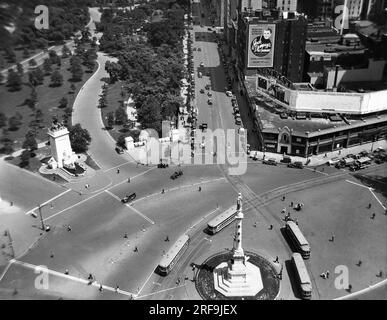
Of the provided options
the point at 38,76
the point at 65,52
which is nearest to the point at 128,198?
Answer: the point at 38,76

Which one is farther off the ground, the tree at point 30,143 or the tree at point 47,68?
the tree at point 47,68

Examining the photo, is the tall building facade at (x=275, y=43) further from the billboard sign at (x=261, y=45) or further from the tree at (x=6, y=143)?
the tree at (x=6, y=143)

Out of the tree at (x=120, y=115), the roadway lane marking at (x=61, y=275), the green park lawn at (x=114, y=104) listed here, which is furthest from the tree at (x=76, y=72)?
the roadway lane marking at (x=61, y=275)

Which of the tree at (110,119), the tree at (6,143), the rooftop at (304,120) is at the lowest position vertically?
the tree at (6,143)

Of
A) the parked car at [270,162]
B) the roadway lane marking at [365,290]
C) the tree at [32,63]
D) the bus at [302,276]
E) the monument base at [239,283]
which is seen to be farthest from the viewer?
the tree at [32,63]

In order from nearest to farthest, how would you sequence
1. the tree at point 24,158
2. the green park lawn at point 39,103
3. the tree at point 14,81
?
1. the tree at point 24,158
2. the green park lawn at point 39,103
3. the tree at point 14,81

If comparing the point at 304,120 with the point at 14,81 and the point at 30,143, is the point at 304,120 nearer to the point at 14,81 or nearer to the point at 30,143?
the point at 30,143

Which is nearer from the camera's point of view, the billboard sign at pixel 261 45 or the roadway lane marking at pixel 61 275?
the roadway lane marking at pixel 61 275
